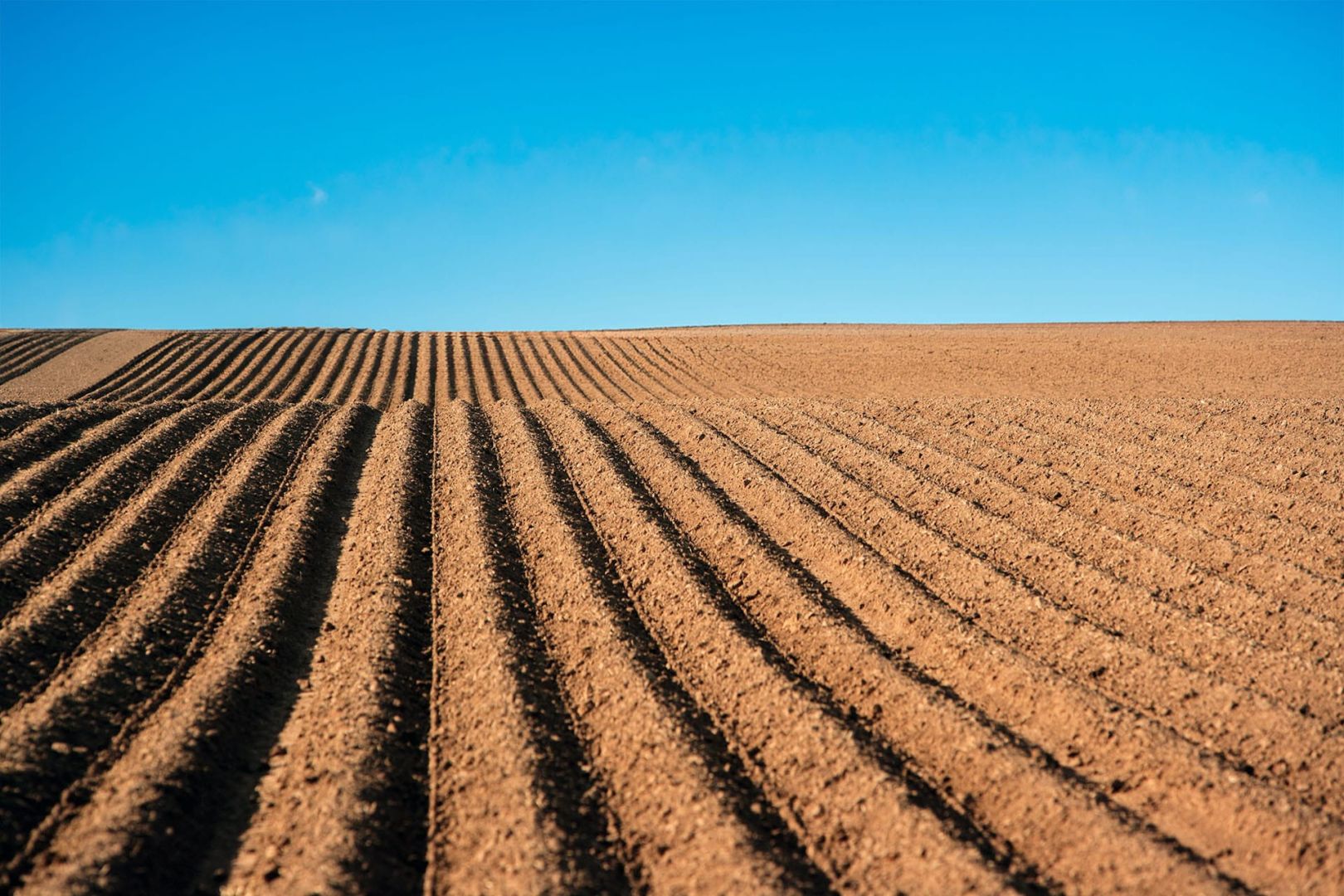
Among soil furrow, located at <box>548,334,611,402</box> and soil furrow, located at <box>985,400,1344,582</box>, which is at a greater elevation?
soil furrow, located at <box>548,334,611,402</box>

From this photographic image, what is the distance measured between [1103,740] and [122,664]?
580cm

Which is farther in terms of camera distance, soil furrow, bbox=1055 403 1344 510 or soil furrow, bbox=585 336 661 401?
soil furrow, bbox=585 336 661 401

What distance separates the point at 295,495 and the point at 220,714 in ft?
14.9

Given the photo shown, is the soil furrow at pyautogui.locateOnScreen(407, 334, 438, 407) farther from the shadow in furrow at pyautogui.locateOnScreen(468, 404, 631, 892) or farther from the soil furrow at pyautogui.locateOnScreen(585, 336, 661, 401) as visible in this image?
the shadow in furrow at pyautogui.locateOnScreen(468, 404, 631, 892)

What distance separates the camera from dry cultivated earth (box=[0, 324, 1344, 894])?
169 inches

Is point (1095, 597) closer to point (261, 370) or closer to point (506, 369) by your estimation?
point (506, 369)

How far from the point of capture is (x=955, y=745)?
5.11m

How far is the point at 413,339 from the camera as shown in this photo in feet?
105

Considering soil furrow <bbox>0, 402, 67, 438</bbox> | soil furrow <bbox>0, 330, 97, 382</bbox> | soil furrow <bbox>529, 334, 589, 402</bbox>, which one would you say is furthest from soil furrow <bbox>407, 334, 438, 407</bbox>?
soil furrow <bbox>0, 330, 97, 382</bbox>

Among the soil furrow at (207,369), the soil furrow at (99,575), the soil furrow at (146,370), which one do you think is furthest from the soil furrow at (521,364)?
the soil furrow at (99,575)

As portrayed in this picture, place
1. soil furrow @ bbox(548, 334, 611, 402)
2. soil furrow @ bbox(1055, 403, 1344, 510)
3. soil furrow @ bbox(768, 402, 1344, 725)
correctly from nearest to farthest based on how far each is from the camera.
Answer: soil furrow @ bbox(768, 402, 1344, 725) → soil furrow @ bbox(1055, 403, 1344, 510) → soil furrow @ bbox(548, 334, 611, 402)

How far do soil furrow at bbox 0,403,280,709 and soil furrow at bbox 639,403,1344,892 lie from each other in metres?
5.35

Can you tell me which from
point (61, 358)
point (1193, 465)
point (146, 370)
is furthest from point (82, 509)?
point (61, 358)

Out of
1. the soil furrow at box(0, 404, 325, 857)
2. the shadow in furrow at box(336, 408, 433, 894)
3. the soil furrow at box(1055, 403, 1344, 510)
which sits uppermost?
the soil furrow at box(1055, 403, 1344, 510)
